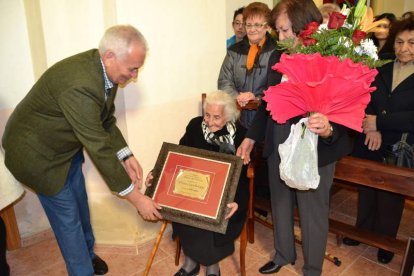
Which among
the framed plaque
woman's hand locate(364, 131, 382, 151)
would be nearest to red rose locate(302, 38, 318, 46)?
the framed plaque

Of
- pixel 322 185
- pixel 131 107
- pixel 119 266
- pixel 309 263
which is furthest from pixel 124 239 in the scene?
pixel 322 185

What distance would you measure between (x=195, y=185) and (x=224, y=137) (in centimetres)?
46

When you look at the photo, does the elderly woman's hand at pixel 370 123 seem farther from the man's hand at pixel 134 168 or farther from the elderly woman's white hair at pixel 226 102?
the man's hand at pixel 134 168

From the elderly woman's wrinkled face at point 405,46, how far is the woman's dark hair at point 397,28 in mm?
33

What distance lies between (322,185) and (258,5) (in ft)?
5.00

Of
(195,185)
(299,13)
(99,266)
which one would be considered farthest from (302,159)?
(99,266)

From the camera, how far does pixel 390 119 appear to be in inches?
94.0

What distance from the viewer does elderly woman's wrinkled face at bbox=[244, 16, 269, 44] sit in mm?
2730

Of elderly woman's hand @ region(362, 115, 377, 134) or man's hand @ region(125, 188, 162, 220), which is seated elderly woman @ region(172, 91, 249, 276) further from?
elderly woman's hand @ region(362, 115, 377, 134)

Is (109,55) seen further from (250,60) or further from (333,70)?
(250,60)

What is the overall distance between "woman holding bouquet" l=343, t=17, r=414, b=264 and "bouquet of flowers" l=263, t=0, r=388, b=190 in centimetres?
91

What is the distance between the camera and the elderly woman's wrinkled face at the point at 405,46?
7.72 feet

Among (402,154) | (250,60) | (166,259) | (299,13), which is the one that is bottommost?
(166,259)

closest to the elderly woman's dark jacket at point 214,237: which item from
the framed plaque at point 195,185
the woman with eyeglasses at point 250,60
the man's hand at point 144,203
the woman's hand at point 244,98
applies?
the framed plaque at point 195,185
